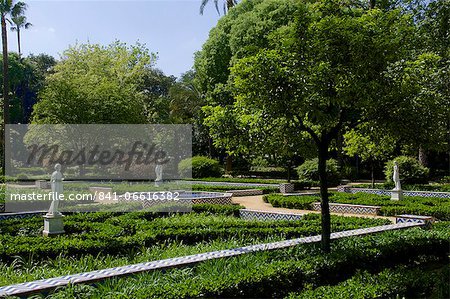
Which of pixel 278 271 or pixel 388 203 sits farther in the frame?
pixel 388 203

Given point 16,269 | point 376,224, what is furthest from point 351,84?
point 16,269

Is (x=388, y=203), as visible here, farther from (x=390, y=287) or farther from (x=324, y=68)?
(x=390, y=287)

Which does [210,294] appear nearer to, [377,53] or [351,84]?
Answer: [351,84]

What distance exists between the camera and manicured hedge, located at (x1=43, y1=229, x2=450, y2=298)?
5.06m

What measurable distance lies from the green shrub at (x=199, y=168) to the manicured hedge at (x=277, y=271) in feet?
76.2

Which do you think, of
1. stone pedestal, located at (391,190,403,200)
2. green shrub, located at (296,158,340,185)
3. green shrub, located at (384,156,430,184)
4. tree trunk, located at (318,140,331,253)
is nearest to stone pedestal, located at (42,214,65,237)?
tree trunk, located at (318,140,331,253)

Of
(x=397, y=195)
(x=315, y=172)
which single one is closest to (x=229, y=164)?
(x=315, y=172)

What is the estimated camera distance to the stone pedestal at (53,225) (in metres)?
10.2

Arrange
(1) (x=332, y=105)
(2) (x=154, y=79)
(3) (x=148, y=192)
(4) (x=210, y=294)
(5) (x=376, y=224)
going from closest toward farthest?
(4) (x=210, y=294), (1) (x=332, y=105), (5) (x=376, y=224), (3) (x=148, y=192), (2) (x=154, y=79)

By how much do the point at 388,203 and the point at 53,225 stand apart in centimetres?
1030

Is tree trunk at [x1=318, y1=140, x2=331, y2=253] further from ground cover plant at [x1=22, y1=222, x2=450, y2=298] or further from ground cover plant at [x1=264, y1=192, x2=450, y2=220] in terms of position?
ground cover plant at [x1=264, y1=192, x2=450, y2=220]

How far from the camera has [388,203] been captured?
1520 cm

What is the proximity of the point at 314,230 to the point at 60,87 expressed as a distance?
22.4m

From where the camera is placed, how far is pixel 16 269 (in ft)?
24.5
